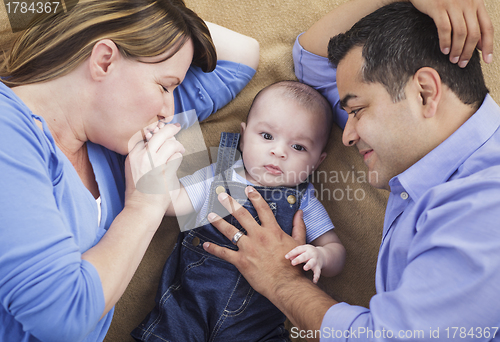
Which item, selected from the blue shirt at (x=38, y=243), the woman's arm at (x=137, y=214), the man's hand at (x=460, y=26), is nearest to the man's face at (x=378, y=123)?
the man's hand at (x=460, y=26)

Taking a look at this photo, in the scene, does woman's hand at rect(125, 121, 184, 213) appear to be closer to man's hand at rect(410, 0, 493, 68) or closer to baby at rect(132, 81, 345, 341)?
baby at rect(132, 81, 345, 341)

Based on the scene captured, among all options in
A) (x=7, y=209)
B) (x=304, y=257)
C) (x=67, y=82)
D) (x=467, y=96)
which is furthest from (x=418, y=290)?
(x=67, y=82)

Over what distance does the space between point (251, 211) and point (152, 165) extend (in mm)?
474

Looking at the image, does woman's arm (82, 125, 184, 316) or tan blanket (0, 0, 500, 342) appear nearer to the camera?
woman's arm (82, 125, 184, 316)

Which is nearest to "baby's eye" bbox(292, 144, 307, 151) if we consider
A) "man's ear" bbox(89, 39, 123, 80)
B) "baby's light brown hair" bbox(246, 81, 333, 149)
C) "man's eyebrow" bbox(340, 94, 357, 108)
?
"baby's light brown hair" bbox(246, 81, 333, 149)

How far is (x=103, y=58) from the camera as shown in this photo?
3.67 feet

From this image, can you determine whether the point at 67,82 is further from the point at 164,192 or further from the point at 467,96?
the point at 467,96

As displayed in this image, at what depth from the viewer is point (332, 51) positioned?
4.27ft

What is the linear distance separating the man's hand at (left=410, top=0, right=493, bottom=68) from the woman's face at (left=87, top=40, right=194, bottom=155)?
33.6 inches

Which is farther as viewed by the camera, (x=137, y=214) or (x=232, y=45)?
(x=232, y=45)

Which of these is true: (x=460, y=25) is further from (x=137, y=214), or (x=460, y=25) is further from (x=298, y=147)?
(x=137, y=214)

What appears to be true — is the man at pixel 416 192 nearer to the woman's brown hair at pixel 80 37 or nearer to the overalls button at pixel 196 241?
the overalls button at pixel 196 241

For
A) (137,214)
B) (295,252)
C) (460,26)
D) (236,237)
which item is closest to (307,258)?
(295,252)

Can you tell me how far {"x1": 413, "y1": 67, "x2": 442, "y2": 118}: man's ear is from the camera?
1056 millimetres
